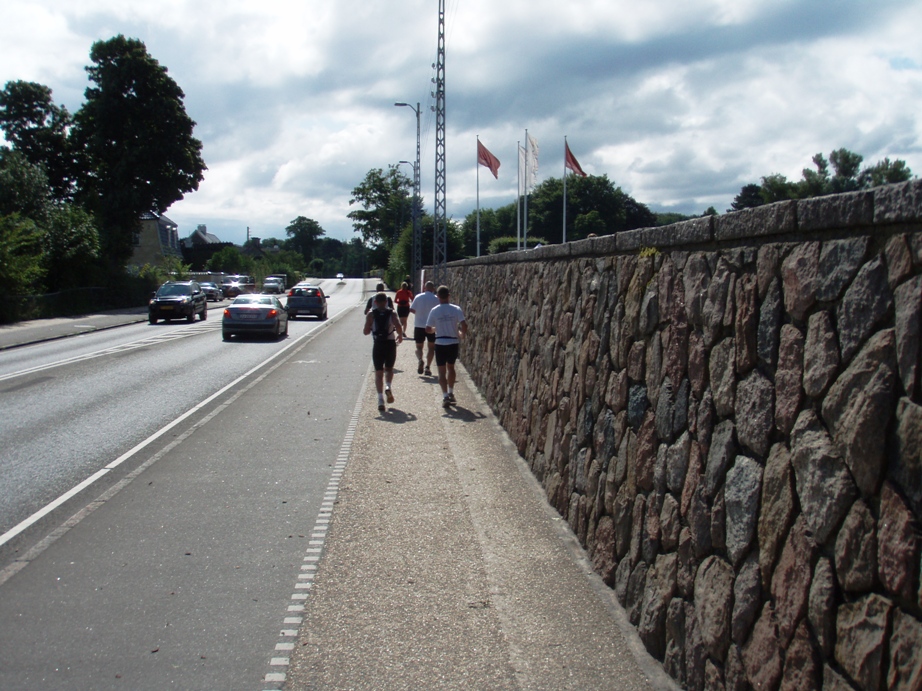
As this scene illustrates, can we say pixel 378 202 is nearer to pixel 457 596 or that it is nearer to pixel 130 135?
pixel 130 135

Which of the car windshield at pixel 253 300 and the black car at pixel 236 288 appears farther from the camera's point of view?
the black car at pixel 236 288

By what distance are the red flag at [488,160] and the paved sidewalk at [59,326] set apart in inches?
590

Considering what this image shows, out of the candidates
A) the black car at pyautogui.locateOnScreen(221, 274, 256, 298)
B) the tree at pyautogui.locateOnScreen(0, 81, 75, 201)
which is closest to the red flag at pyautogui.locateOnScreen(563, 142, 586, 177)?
the tree at pyautogui.locateOnScreen(0, 81, 75, 201)

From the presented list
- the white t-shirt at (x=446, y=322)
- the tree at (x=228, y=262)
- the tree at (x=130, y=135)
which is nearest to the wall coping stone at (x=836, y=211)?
the white t-shirt at (x=446, y=322)

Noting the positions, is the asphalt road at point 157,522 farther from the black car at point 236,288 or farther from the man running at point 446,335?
the black car at point 236,288

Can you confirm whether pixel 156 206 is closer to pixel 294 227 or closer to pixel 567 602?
pixel 567 602

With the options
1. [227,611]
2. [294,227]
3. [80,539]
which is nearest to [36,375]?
[80,539]

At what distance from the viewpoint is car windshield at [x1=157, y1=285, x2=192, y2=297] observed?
36.0 m

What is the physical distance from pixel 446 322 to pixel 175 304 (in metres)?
25.5

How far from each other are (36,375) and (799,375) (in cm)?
1660

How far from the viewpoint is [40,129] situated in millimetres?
54125

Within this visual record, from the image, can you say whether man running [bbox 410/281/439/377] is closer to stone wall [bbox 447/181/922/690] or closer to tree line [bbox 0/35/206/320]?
stone wall [bbox 447/181/922/690]

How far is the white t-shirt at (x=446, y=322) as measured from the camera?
12422mm

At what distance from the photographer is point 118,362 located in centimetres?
1898
